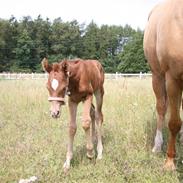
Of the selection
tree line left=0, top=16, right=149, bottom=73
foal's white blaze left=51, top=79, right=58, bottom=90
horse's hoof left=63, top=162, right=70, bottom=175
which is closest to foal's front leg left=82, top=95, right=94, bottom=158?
horse's hoof left=63, top=162, right=70, bottom=175

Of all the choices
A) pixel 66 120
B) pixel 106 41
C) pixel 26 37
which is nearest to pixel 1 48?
pixel 26 37

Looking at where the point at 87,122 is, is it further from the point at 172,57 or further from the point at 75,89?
the point at 172,57

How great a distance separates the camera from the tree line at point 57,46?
6781 cm

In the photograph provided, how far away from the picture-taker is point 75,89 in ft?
14.7

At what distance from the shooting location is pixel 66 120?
24.7ft

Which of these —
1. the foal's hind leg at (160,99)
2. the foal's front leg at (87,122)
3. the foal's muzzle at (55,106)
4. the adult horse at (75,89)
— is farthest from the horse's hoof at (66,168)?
the foal's hind leg at (160,99)

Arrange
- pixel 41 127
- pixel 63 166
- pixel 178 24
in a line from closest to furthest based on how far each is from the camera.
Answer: pixel 178 24
pixel 63 166
pixel 41 127

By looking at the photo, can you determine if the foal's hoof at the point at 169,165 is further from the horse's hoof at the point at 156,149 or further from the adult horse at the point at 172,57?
the horse's hoof at the point at 156,149

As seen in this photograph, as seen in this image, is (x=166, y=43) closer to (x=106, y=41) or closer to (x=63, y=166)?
(x=63, y=166)

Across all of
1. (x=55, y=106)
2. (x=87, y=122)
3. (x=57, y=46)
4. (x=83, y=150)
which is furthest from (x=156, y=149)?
(x=57, y=46)

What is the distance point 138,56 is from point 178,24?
65.7 m

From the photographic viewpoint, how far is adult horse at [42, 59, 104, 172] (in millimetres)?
3938

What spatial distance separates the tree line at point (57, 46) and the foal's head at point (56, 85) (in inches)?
2329

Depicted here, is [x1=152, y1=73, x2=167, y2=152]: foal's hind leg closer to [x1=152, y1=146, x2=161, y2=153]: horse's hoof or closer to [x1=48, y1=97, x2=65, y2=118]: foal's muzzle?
[x1=152, y1=146, x2=161, y2=153]: horse's hoof
